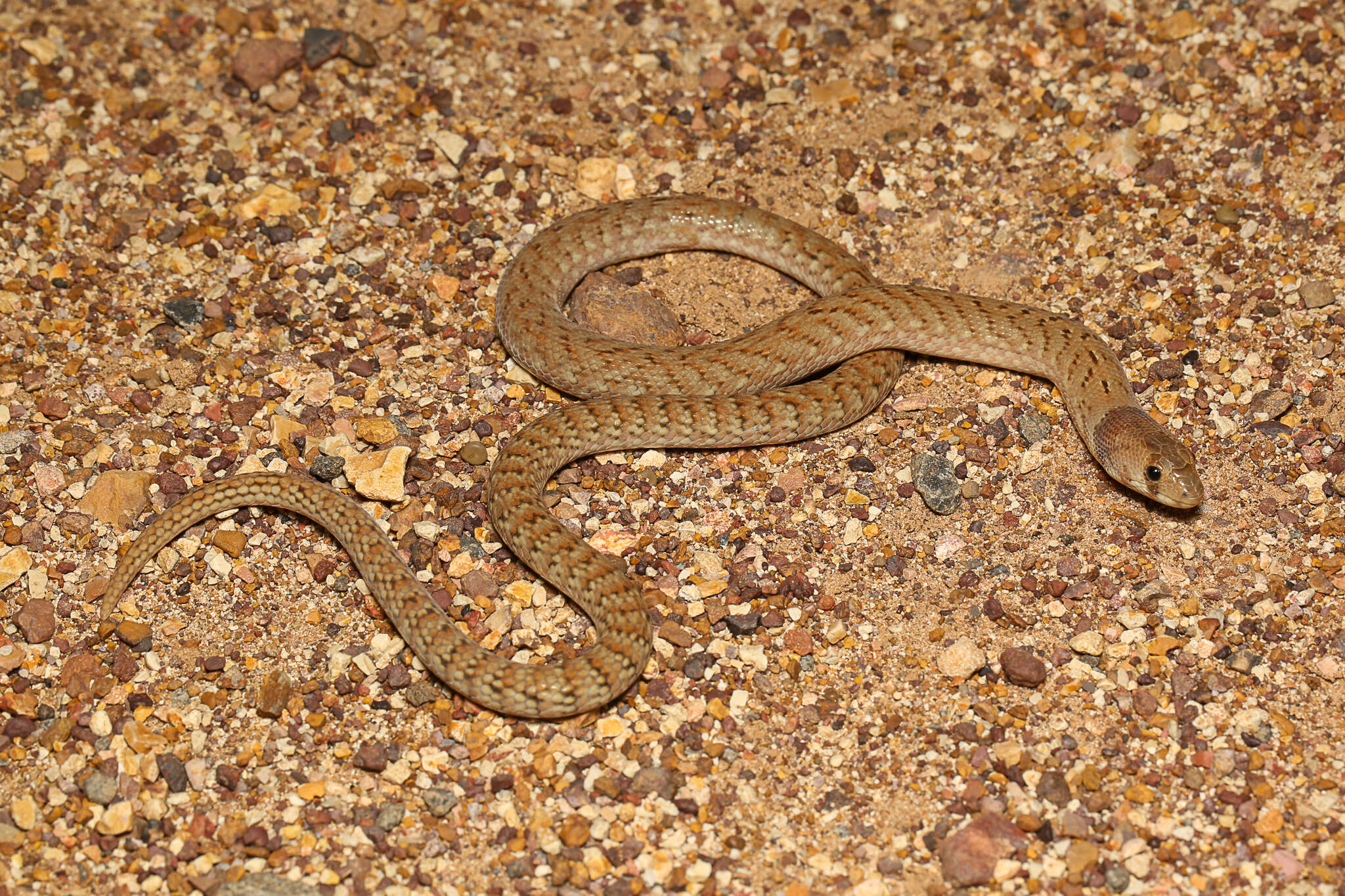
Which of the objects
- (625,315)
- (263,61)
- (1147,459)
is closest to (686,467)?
(625,315)

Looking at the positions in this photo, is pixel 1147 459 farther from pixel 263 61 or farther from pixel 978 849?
pixel 263 61

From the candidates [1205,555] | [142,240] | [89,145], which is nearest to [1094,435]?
[1205,555]

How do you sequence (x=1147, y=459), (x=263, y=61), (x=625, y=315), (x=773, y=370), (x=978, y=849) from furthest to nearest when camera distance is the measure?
(x=263, y=61) < (x=625, y=315) < (x=773, y=370) < (x=1147, y=459) < (x=978, y=849)

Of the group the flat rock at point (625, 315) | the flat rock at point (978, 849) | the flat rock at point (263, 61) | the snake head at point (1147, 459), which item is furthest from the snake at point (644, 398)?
the flat rock at point (263, 61)

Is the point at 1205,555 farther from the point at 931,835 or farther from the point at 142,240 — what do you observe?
the point at 142,240

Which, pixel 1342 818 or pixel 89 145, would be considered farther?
pixel 89 145

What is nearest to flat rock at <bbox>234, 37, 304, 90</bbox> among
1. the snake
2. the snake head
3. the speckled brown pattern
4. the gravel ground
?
the gravel ground

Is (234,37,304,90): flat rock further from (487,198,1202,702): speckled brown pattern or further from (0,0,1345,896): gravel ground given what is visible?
(487,198,1202,702): speckled brown pattern

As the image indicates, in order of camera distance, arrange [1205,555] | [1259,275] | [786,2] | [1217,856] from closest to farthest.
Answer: [1217,856] < [1205,555] < [1259,275] < [786,2]
